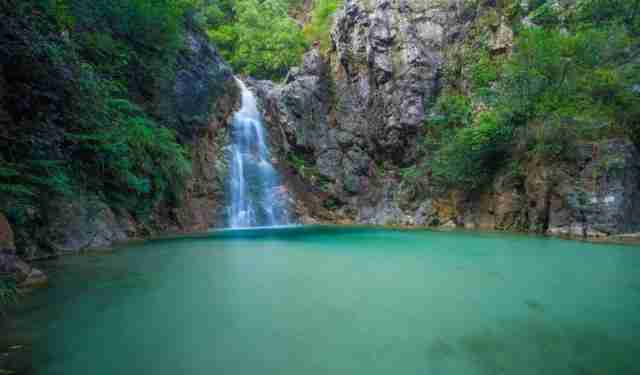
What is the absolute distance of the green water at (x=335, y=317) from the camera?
2211 millimetres

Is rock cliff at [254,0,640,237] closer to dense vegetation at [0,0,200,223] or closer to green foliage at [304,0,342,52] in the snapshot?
green foliage at [304,0,342,52]

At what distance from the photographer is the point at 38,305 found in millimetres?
3314

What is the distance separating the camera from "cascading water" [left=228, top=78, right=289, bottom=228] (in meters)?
14.8

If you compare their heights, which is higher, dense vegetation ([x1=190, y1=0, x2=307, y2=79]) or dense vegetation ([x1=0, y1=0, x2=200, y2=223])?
dense vegetation ([x1=190, y1=0, x2=307, y2=79])

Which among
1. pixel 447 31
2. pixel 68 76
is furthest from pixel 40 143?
pixel 447 31

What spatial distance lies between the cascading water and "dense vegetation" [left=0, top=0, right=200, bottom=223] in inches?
162

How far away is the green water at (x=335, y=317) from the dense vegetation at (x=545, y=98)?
6363mm

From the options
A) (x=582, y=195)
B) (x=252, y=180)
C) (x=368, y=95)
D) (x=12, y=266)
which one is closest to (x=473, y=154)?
(x=582, y=195)

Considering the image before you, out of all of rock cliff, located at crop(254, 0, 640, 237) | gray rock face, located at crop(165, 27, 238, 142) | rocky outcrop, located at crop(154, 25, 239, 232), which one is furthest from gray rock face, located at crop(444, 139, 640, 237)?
gray rock face, located at crop(165, 27, 238, 142)

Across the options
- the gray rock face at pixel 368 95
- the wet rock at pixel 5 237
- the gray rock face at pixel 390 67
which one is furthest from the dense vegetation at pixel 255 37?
the wet rock at pixel 5 237

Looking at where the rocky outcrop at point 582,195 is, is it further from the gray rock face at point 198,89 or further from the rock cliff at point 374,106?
the gray rock face at point 198,89

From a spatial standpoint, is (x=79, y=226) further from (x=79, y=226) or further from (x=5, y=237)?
(x=5, y=237)

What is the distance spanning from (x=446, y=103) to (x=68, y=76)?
15076mm

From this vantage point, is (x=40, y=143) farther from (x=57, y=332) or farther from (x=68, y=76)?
(x=57, y=332)
